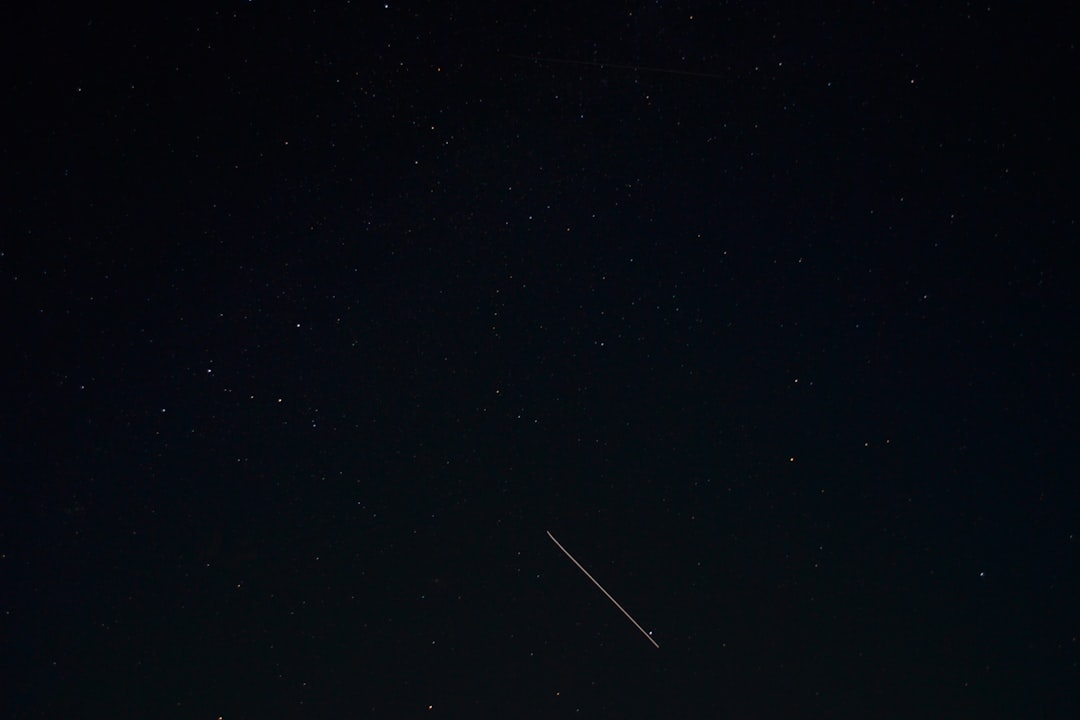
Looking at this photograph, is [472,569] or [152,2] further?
[472,569]

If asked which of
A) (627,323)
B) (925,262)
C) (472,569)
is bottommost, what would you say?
(472,569)

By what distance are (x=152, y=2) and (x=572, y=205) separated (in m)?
0.51

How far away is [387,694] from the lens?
1.01 meters

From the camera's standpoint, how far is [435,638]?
101 cm

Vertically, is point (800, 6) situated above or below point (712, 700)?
above

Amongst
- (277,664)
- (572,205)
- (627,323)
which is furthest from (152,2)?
(277,664)

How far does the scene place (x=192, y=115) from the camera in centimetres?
91

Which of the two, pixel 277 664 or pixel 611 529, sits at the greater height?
pixel 611 529

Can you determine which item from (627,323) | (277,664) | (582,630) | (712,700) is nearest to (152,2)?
(627,323)

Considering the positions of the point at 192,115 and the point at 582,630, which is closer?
the point at 192,115

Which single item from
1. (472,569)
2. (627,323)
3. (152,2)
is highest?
(152,2)

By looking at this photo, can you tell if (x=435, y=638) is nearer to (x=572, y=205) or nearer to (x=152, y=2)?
(x=572, y=205)

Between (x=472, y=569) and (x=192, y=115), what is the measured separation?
0.62 meters

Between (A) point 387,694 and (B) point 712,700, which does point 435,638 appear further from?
(B) point 712,700
